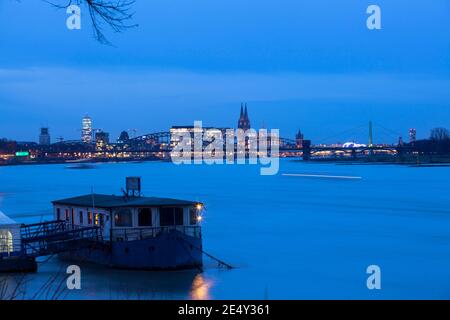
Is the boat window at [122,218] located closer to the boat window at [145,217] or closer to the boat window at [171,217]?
the boat window at [145,217]

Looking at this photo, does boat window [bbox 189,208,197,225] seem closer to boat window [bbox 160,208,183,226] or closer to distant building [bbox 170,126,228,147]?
boat window [bbox 160,208,183,226]

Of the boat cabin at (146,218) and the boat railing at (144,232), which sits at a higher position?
the boat cabin at (146,218)

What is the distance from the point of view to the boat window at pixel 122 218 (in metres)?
19.3

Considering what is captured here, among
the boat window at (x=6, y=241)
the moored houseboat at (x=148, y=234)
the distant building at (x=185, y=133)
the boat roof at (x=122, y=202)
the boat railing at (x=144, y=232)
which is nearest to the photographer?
the moored houseboat at (x=148, y=234)

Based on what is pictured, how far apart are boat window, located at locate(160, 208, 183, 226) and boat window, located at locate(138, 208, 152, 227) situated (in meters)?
0.32

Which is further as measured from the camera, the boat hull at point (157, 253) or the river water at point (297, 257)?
the boat hull at point (157, 253)

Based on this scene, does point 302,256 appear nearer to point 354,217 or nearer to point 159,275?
point 159,275

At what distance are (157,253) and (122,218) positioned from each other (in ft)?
5.11

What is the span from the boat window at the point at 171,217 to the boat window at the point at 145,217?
321mm

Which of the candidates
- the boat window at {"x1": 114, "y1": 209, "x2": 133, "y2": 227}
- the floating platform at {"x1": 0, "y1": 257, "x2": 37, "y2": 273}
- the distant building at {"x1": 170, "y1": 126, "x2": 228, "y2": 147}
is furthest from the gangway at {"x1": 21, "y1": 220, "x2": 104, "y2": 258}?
the distant building at {"x1": 170, "y1": 126, "x2": 228, "y2": 147}

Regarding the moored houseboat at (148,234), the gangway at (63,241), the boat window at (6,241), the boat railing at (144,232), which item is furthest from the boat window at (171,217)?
the boat window at (6,241)

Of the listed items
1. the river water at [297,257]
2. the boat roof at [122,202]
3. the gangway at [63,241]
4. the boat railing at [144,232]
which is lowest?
the river water at [297,257]
